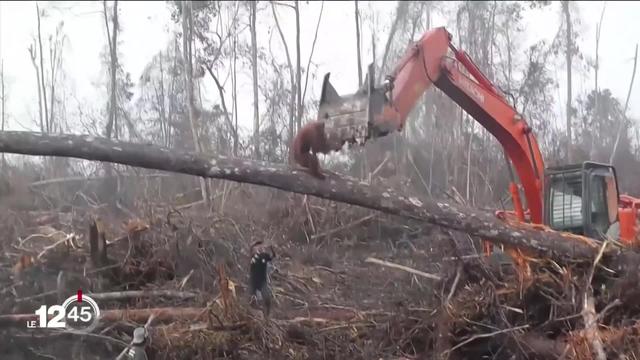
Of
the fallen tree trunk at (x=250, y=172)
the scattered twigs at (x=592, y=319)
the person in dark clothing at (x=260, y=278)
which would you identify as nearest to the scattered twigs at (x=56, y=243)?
Answer: the person in dark clothing at (x=260, y=278)

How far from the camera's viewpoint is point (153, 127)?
82.4 ft

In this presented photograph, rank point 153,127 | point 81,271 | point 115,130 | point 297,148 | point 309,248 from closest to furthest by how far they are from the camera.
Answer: point 297,148
point 81,271
point 309,248
point 115,130
point 153,127

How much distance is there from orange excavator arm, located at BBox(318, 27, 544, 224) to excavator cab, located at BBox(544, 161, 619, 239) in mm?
323

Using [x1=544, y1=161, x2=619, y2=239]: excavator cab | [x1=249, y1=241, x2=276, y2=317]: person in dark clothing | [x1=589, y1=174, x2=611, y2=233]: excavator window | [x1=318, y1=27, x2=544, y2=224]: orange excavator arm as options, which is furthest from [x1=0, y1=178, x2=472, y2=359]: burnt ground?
[x1=589, y1=174, x2=611, y2=233]: excavator window

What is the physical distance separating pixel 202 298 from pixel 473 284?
105 inches

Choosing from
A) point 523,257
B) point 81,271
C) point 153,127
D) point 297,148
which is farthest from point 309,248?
point 153,127

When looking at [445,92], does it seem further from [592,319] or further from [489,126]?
[592,319]

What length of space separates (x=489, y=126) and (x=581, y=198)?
1.35m

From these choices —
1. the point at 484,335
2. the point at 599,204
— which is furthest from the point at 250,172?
the point at 599,204

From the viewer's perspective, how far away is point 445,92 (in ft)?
22.8

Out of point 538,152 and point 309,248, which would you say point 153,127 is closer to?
point 309,248

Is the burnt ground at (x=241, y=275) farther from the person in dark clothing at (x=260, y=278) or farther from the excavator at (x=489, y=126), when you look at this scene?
the excavator at (x=489, y=126)

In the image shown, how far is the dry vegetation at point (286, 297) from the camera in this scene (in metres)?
5.79

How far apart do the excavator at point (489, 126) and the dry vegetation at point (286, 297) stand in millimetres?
941
